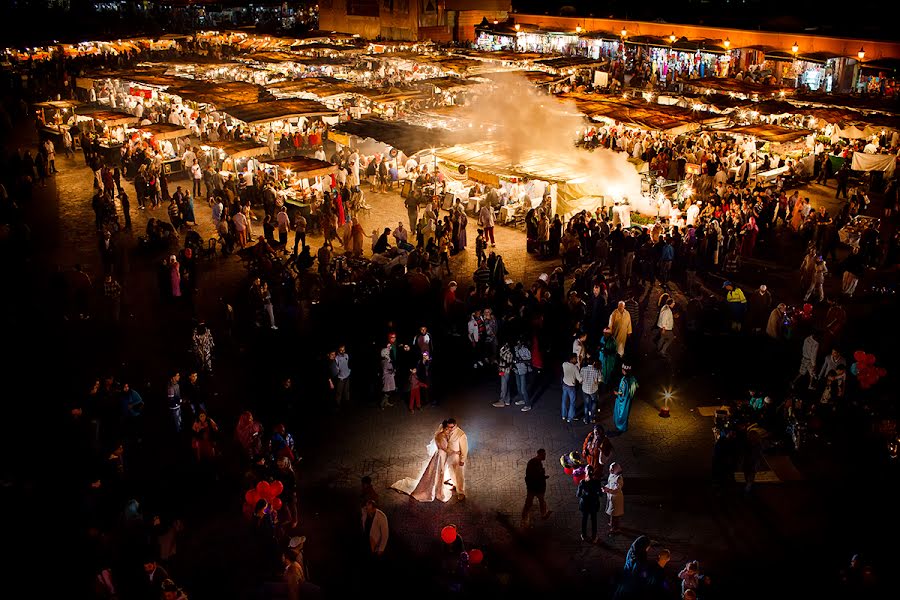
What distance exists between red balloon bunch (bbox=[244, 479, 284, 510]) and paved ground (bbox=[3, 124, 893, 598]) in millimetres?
623

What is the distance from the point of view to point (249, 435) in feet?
26.7

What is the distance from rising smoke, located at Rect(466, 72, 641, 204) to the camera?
1708 cm

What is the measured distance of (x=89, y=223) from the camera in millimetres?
17781

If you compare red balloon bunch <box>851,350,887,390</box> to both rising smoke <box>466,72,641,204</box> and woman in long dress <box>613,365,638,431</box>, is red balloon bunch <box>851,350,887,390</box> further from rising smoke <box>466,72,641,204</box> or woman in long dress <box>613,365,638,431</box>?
rising smoke <box>466,72,641,204</box>

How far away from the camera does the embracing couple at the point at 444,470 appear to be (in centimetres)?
771

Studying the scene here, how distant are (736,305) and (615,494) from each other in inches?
218

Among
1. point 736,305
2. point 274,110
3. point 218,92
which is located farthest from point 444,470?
point 218,92

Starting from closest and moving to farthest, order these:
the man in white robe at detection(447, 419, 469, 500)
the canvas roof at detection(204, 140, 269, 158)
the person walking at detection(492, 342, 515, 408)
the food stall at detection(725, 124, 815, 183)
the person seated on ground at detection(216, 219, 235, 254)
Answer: the man in white robe at detection(447, 419, 469, 500) < the person walking at detection(492, 342, 515, 408) < the person seated on ground at detection(216, 219, 235, 254) < the canvas roof at detection(204, 140, 269, 158) < the food stall at detection(725, 124, 815, 183)

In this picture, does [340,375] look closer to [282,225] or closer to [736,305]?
[736,305]

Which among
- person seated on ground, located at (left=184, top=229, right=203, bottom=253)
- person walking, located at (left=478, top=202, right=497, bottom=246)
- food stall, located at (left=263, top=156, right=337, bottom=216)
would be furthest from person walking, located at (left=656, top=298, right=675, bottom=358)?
person seated on ground, located at (left=184, top=229, right=203, bottom=253)

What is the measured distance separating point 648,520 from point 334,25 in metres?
46.3

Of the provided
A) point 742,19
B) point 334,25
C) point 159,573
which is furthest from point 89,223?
point 742,19

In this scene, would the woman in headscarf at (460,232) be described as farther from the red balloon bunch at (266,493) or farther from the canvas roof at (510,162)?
the red balloon bunch at (266,493)

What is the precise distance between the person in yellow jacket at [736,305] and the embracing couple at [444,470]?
5.94 meters
